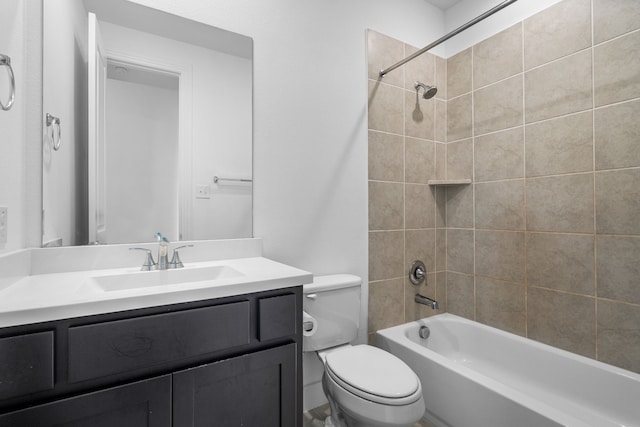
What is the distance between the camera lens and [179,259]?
1.30 meters

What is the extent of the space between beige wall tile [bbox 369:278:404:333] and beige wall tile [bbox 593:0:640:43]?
5.41 ft

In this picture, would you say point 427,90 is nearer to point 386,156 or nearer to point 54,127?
point 386,156

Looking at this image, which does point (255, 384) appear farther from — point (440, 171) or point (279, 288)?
point (440, 171)

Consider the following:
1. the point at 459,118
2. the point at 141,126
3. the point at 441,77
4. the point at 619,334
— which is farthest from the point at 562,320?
the point at 141,126

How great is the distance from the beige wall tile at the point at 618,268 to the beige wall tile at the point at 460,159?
0.82 metres

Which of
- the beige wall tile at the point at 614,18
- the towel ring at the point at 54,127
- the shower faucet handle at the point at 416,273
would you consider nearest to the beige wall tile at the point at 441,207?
the shower faucet handle at the point at 416,273

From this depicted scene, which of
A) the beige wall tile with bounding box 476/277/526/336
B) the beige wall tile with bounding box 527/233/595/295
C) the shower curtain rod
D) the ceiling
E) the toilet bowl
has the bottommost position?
the toilet bowl

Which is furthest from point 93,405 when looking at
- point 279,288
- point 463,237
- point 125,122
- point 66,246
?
point 463,237

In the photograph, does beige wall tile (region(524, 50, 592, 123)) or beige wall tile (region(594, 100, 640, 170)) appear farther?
beige wall tile (region(524, 50, 592, 123))

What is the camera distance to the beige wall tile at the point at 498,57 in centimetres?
185

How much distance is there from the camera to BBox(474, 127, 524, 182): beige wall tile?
1.83 m

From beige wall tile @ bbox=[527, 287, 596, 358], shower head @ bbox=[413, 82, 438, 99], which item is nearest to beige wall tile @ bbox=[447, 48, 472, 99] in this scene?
shower head @ bbox=[413, 82, 438, 99]

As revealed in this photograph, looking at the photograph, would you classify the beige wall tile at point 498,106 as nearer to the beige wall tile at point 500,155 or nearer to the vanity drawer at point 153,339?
the beige wall tile at point 500,155

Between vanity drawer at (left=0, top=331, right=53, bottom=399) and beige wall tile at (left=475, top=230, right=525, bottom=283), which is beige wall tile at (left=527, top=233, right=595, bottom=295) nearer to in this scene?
beige wall tile at (left=475, top=230, right=525, bottom=283)
